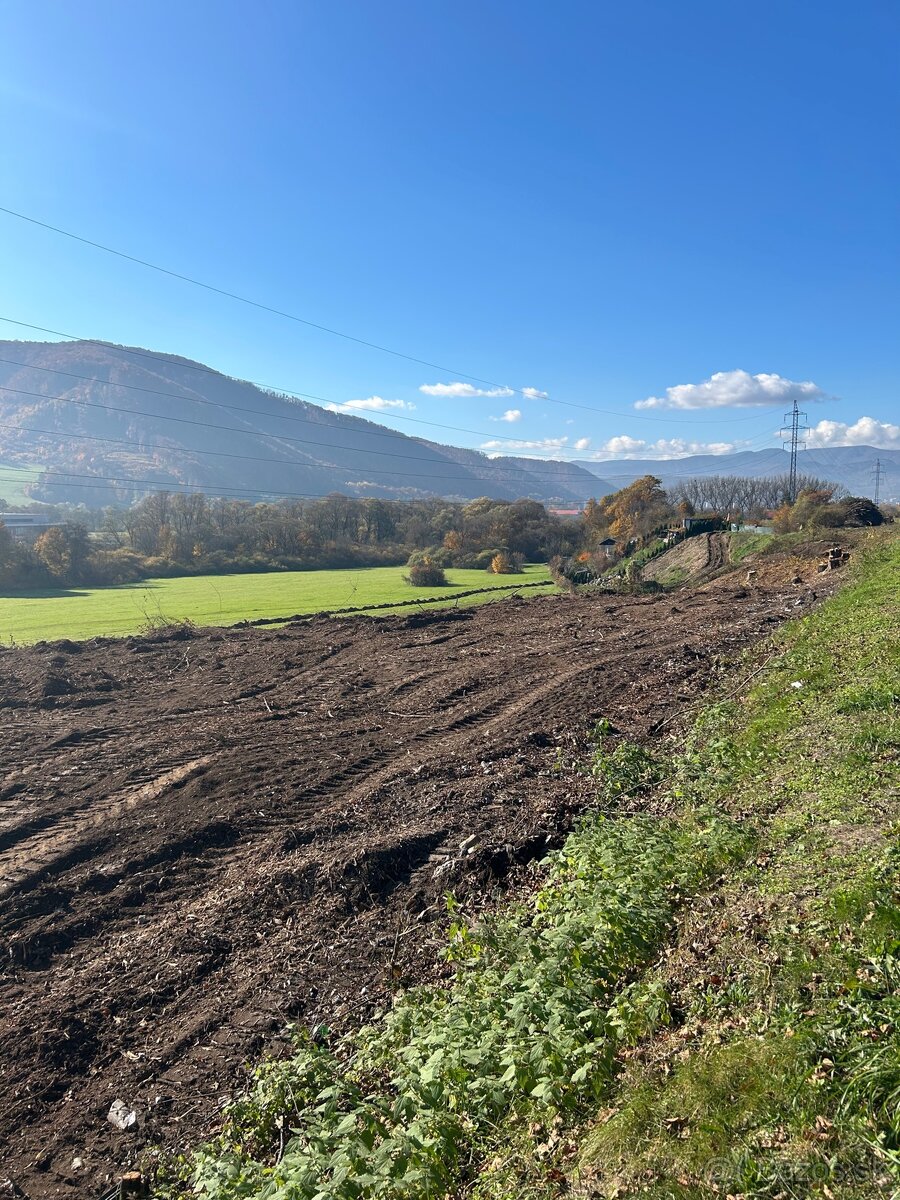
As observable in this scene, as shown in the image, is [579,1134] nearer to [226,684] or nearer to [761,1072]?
[761,1072]

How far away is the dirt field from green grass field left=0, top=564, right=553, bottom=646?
11.1 m

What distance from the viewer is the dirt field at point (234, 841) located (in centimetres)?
520

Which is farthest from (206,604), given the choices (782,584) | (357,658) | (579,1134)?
(579,1134)

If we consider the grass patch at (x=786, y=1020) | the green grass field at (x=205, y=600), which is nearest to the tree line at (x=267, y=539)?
the green grass field at (x=205, y=600)

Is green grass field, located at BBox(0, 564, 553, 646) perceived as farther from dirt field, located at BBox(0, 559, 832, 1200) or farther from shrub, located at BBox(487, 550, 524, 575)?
dirt field, located at BBox(0, 559, 832, 1200)

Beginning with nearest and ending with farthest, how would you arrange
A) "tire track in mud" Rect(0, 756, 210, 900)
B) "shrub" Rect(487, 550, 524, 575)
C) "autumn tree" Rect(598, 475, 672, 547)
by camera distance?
"tire track in mud" Rect(0, 756, 210, 900), "shrub" Rect(487, 550, 524, 575), "autumn tree" Rect(598, 475, 672, 547)

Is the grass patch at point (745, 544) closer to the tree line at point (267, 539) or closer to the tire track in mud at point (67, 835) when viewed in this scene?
the tree line at point (267, 539)

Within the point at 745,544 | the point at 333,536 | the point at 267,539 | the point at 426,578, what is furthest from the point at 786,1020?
the point at 333,536

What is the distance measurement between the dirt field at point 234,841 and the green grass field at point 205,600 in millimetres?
11069

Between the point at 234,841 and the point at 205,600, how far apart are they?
102 feet

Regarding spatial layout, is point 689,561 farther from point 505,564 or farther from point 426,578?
point 505,564

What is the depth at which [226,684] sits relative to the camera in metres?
16.8

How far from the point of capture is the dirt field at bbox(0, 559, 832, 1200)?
17.1 ft

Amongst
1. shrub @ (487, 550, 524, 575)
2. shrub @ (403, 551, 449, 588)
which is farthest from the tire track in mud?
shrub @ (487, 550, 524, 575)
